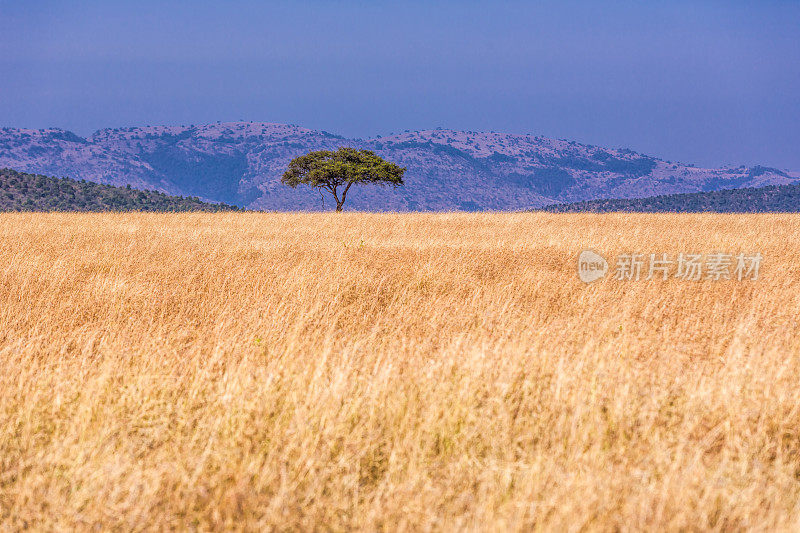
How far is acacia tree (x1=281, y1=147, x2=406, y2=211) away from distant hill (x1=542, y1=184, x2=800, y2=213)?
35.6 meters

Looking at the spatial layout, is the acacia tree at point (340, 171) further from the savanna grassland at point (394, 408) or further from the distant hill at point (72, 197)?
the savanna grassland at point (394, 408)

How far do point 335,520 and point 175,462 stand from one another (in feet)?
3.52

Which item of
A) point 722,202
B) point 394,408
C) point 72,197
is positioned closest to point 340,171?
point 72,197

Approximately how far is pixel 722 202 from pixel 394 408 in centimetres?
7990

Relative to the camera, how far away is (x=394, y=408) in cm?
408

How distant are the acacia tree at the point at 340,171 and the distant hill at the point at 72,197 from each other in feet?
24.1

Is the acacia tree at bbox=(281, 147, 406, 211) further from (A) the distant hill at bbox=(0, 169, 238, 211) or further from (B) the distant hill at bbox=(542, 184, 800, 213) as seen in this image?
(B) the distant hill at bbox=(542, 184, 800, 213)

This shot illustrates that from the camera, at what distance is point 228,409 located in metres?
4.06

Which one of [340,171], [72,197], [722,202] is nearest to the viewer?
[340,171]

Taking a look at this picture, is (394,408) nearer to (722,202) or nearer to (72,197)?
(72,197)

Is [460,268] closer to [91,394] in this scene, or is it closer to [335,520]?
[91,394]

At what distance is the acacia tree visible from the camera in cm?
3972

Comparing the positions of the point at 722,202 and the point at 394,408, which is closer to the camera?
the point at 394,408

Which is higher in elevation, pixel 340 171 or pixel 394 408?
pixel 340 171
